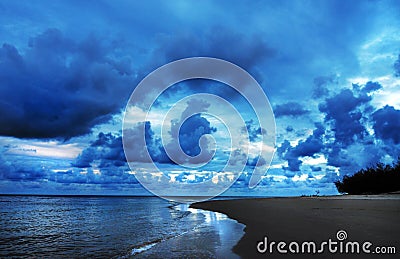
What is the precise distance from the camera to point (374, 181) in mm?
70000

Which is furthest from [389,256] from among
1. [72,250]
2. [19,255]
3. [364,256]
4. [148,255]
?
[19,255]

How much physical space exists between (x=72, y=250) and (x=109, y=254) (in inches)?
85.2

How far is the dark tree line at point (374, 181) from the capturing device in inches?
2569

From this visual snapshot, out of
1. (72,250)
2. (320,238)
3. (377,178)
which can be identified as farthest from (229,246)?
(377,178)

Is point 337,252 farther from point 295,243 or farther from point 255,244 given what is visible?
point 255,244

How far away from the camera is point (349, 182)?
267 feet

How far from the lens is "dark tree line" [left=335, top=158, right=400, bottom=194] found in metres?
65.2

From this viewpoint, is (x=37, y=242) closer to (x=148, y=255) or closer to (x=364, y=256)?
(x=148, y=255)

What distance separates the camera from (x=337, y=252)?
27.6ft

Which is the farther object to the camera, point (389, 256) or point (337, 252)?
point (337, 252)

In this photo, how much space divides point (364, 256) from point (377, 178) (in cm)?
7226

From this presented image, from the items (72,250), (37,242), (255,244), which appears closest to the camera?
(255,244)

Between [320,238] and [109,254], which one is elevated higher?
[320,238]

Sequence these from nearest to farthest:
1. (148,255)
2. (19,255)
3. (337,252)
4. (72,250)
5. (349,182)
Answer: (337,252) < (148,255) < (19,255) < (72,250) < (349,182)
